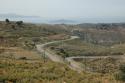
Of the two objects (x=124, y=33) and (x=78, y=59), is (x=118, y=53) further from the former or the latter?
(x=124, y=33)

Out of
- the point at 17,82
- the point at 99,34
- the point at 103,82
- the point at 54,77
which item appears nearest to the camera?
the point at 17,82

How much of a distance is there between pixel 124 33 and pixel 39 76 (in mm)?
173554

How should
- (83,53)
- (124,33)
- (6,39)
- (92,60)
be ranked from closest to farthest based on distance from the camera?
(92,60) → (83,53) → (6,39) → (124,33)

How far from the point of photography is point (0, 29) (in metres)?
122

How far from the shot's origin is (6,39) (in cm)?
9831

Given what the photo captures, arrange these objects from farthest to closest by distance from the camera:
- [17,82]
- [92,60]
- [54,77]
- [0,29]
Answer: [0,29]
[92,60]
[54,77]
[17,82]

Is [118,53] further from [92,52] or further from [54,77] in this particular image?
[54,77]

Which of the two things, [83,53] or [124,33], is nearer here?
[83,53]

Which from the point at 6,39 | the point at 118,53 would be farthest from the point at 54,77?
the point at 6,39

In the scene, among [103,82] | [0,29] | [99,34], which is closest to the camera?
[103,82]

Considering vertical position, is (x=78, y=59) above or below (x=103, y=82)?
below

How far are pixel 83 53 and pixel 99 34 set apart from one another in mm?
96055

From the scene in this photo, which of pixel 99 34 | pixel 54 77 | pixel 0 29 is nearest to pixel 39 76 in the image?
pixel 54 77

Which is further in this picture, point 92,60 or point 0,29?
point 0,29
